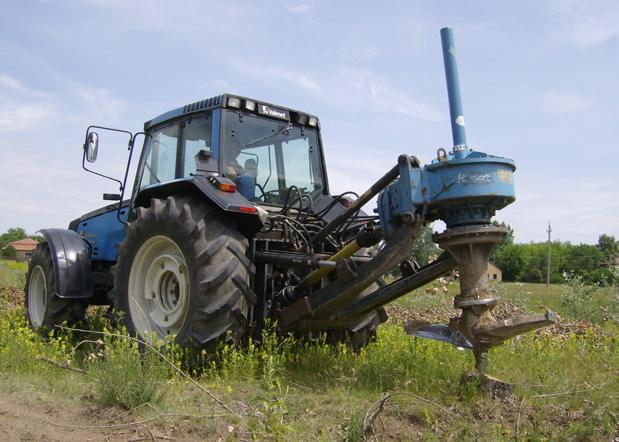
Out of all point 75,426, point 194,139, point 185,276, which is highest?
point 194,139

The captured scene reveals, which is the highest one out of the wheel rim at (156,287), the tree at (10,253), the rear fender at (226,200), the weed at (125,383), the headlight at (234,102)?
the headlight at (234,102)

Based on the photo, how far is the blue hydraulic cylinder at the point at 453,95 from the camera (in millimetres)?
3914

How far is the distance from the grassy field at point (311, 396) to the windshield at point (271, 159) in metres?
1.50

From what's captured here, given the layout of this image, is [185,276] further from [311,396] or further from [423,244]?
[423,244]

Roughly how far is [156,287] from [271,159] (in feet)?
5.67

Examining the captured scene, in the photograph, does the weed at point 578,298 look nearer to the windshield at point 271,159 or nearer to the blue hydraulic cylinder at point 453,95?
the windshield at point 271,159

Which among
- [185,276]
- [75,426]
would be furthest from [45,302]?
[75,426]

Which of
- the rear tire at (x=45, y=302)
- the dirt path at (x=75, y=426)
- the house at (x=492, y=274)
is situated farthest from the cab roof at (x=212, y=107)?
the dirt path at (x=75, y=426)

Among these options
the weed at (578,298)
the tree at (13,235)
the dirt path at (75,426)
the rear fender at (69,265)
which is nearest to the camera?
the dirt path at (75,426)

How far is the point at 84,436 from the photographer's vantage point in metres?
3.19

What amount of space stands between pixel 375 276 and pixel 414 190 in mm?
712

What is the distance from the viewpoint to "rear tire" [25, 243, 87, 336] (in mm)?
6742

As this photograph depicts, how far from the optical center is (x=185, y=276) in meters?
5.08

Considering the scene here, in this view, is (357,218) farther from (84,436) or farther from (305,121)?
(84,436)
